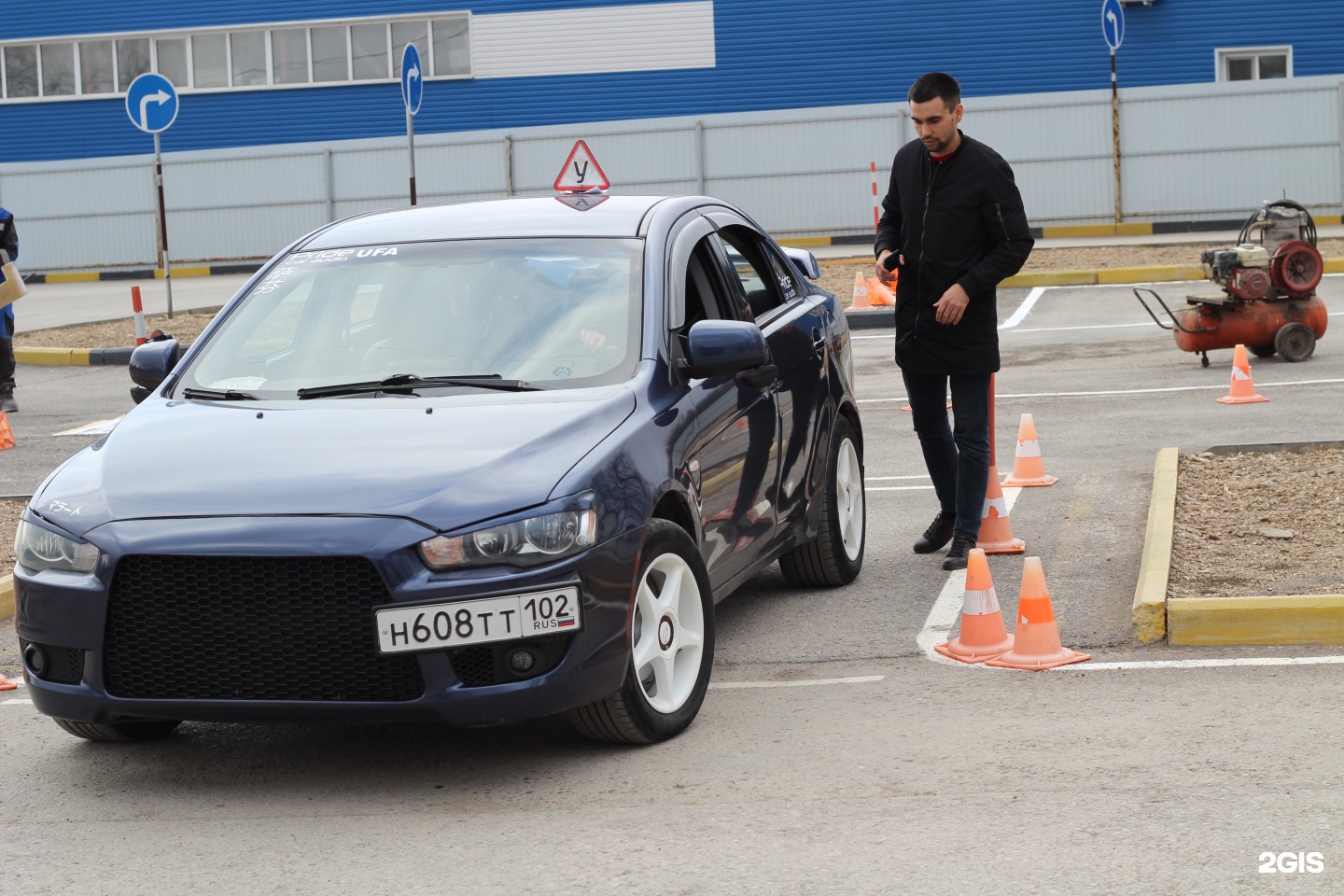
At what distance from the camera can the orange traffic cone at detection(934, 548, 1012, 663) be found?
5.96 m

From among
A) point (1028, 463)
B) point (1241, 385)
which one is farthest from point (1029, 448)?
point (1241, 385)

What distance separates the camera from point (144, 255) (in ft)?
106

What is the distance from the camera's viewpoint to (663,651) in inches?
204

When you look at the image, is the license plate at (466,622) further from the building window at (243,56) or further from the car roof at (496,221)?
the building window at (243,56)

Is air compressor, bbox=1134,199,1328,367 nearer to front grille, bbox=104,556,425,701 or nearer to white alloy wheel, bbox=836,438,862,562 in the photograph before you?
white alloy wheel, bbox=836,438,862,562

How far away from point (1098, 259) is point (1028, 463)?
576 inches

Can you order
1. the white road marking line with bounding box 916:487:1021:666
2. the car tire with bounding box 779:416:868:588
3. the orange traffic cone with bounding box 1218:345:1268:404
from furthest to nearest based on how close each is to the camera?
the orange traffic cone with bounding box 1218:345:1268:404, the car tire with bounding box 779:416:868:588, the white road marking line with bounding box 916:487:1021:666

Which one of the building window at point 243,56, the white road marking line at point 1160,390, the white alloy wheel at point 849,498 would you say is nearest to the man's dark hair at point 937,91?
the white alloy wheel at point 849,498

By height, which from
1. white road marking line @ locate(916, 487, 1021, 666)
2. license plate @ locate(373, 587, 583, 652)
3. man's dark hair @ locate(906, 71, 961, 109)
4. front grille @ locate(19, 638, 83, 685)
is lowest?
white road marking line @ locate(916, 487, 1021, 666)

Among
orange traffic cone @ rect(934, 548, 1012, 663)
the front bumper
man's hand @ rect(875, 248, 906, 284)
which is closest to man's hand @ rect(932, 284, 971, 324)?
man's hand @ rect(875, 248, 906, 284)

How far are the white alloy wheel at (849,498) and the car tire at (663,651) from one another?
1.88 m

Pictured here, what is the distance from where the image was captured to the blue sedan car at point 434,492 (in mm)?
4598

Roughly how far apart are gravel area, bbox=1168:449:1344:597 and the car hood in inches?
103

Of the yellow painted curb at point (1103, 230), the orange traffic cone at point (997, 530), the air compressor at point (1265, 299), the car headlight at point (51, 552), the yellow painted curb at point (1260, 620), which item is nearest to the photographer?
the car headlight at point (51, 552)
